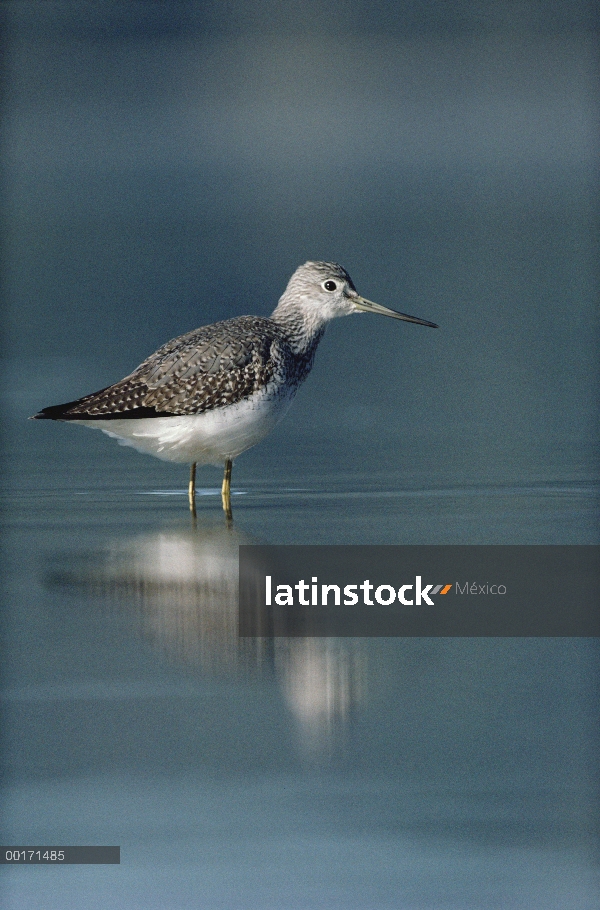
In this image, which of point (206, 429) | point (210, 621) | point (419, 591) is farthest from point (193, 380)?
point (210, 621)

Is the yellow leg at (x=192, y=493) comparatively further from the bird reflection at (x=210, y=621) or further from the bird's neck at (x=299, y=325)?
the bird's neck at (x=299, y=325)

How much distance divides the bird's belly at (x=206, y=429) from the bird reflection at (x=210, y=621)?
0.96m

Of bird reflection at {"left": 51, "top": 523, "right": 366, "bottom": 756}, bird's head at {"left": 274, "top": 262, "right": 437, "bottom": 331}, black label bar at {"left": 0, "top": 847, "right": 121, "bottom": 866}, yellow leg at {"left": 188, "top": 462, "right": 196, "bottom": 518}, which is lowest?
black label bar at {"left": 0, "top": 847, "right": 121, "bottom": 866}

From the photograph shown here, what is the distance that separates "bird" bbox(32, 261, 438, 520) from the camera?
25.0 feet

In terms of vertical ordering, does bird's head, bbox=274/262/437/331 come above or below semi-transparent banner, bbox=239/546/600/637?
above

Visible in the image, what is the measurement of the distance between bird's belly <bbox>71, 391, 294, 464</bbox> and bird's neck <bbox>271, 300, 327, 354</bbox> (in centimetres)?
63

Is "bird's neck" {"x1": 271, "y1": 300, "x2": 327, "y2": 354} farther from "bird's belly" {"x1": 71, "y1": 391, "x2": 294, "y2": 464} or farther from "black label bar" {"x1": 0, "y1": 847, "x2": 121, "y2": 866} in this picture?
"black label bar" {"x1": 0, "y1": 847, "x2": 121, "y2": 866}

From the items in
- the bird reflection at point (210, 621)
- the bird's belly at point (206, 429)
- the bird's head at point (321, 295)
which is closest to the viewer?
the bird reflection at point (210, 621)

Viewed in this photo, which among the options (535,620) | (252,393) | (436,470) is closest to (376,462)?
(436,470)

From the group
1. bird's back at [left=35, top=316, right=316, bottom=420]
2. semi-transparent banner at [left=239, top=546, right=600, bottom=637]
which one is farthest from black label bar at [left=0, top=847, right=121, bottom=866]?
bird's back at [left=35, top=316, right=316, bottom=420]

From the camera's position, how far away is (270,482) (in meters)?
8.19

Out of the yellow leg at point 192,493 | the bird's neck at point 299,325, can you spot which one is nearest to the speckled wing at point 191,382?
the yellow leg at point 192,493

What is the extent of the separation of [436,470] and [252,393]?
157 cm

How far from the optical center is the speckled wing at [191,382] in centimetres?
762
